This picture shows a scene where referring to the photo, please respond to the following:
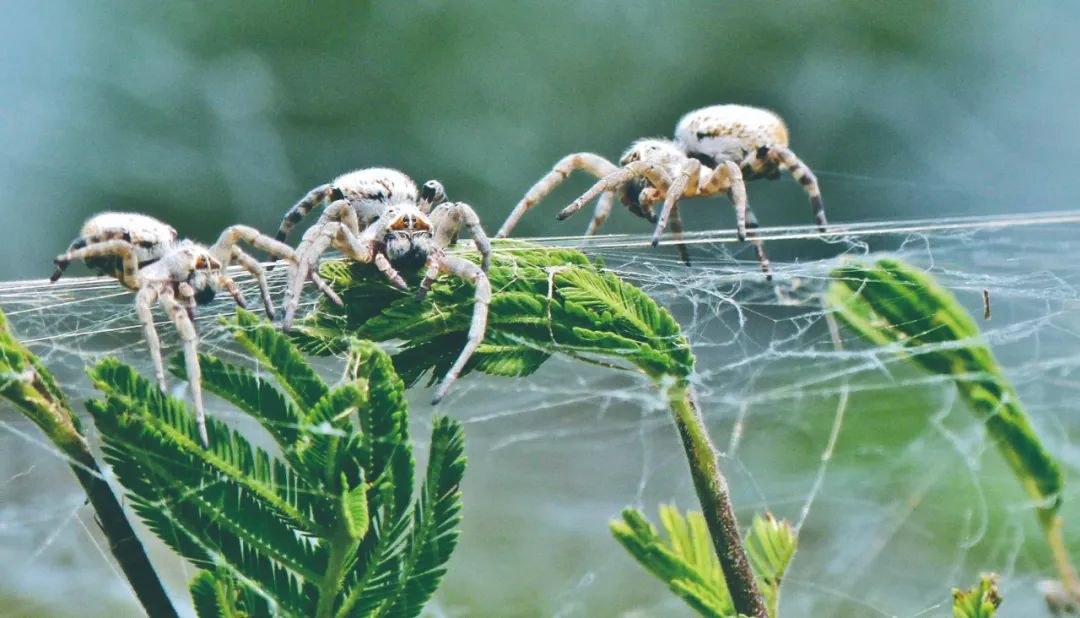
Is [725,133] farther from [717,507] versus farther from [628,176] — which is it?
[717,507]

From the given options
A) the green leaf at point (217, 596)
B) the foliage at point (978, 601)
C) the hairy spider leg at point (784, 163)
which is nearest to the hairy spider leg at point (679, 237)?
the hairy spider leg at point (784, 163)

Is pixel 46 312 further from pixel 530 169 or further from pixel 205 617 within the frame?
pixel 530 169

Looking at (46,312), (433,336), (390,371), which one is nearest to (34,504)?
(46,312)

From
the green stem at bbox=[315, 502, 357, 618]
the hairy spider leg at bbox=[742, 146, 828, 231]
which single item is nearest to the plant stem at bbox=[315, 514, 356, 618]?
the green stem at bbox=[315, 502, 357, 618]

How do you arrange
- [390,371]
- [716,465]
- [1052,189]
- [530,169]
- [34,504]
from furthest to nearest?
[530,169], [1052,189], [34,504], [716,465], [390,371]

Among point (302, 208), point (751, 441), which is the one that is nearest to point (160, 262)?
point (302, 208)
